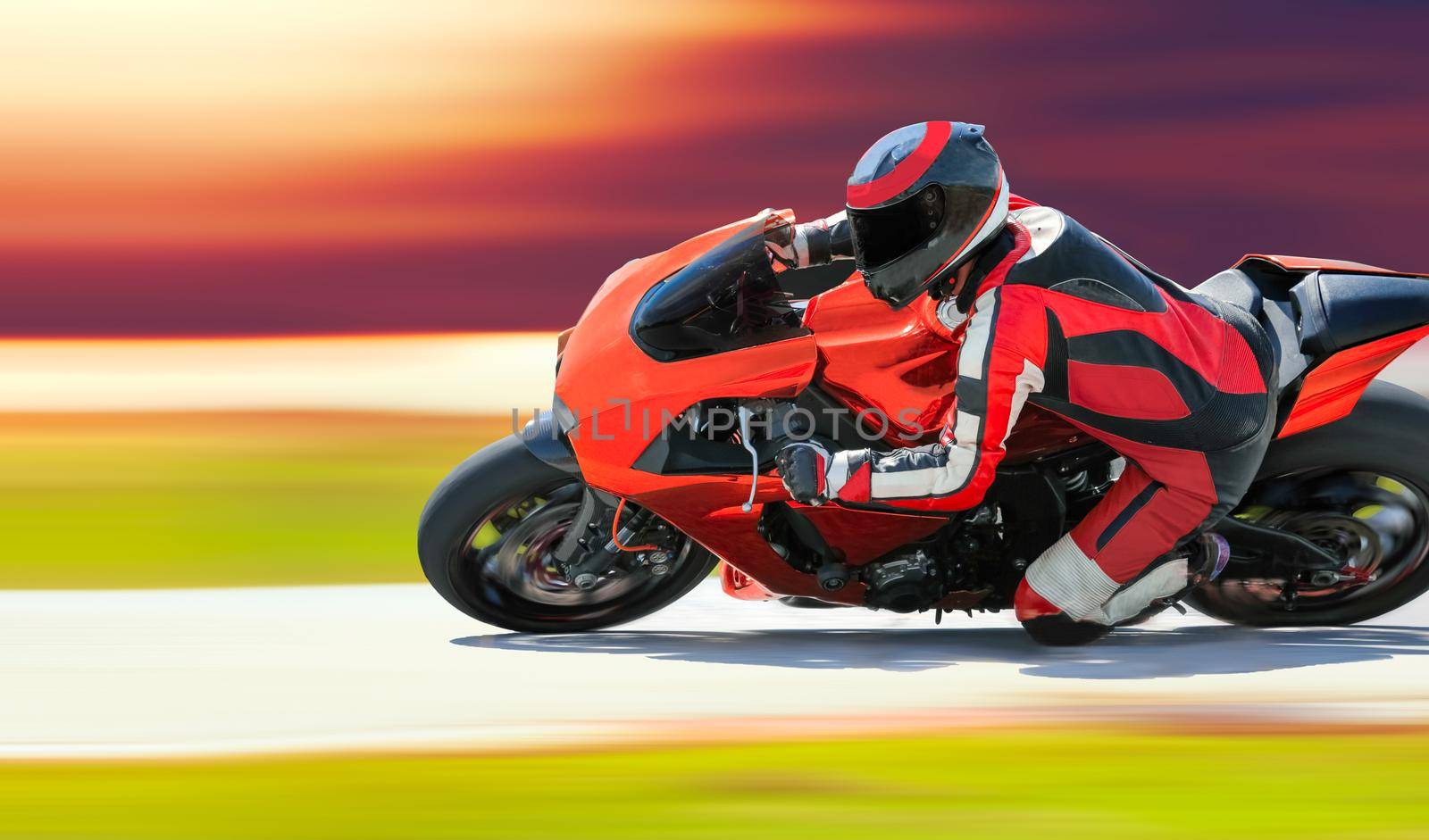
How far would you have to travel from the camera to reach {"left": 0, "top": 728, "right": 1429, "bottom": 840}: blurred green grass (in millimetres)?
2881

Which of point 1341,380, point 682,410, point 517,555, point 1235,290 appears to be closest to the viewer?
point 682,410

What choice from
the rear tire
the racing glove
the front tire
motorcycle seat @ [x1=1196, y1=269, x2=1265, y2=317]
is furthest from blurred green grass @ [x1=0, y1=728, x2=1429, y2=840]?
the racing glove

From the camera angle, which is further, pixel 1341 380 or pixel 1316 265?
pixel 1316 265

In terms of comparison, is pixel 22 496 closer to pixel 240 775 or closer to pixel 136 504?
pixel 136 504

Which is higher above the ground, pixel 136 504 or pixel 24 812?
pixel 136 504

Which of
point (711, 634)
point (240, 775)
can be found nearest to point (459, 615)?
point (711, 634)

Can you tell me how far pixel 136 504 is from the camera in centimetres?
709

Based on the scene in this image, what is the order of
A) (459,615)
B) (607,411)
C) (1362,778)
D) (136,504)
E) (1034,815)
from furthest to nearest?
(136,504), (459,615), (607,411), (1362,778), (1034,815)

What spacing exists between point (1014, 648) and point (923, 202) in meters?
1.36

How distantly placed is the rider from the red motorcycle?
0.14 meters

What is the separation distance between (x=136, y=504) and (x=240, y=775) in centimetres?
427

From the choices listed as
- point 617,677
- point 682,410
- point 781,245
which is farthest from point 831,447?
point 617,677

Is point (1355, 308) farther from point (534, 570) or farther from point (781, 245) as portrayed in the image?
point (534, 570)

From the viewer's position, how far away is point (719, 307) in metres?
3.99
